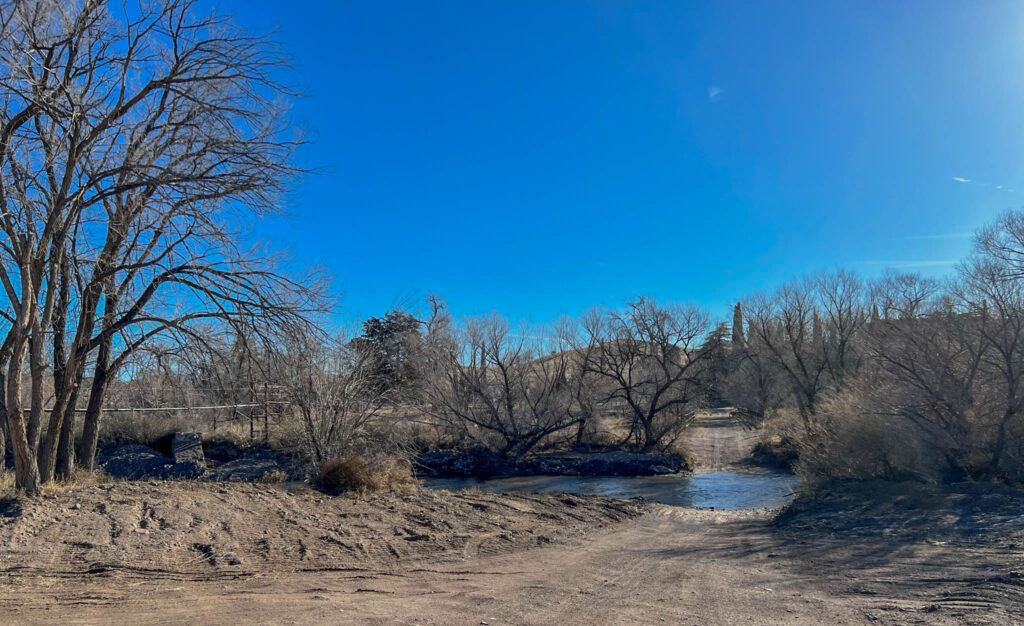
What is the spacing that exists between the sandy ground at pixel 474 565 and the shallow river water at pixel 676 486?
8366 mm

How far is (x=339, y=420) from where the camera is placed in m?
→ 18.3

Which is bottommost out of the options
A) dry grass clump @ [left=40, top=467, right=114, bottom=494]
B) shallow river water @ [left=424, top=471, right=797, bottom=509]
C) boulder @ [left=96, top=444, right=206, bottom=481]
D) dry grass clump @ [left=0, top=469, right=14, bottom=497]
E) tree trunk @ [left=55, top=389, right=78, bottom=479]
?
shallow river water @ [left=424, top=471, right=797, bottom=509]

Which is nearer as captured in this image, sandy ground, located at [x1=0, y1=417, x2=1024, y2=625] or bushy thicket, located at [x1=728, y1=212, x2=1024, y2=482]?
sandy ground, located at [x1=0, y1=417, x2=1024, y2=625]

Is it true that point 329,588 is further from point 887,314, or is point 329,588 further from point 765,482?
point 887,314

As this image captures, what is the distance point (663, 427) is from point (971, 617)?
2844cm

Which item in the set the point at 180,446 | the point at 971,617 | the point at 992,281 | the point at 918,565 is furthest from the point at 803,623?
the point at 180,446

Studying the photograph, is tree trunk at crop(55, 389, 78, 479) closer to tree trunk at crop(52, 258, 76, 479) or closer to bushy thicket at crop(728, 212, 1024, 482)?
tree trunk at crop(52, 258, 76, 479)

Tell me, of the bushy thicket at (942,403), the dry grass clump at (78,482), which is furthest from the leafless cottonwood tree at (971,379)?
the dry grass clump at (78,482)

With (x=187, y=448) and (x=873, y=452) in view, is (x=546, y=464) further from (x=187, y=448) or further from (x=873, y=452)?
(x=873, y=452)

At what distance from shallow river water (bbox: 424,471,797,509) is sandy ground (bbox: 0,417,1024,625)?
8366 mm

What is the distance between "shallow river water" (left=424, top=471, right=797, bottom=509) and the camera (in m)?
20.3

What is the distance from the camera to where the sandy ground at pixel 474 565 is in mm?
5688

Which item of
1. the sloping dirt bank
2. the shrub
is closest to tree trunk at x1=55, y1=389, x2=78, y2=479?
the sloping dirt bank

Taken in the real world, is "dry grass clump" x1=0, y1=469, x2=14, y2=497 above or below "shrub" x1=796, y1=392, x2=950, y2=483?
above
